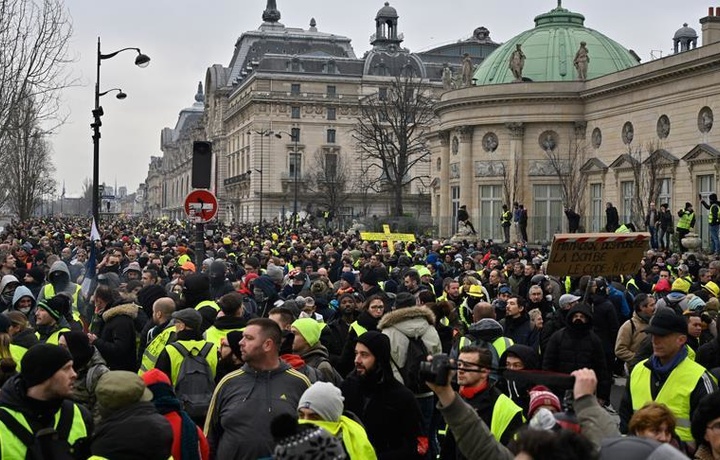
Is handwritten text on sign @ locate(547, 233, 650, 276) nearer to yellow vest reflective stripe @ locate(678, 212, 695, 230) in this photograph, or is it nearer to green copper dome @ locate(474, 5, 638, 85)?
yellow vest reflective stripe @ locate(678, 212, 695, 230)

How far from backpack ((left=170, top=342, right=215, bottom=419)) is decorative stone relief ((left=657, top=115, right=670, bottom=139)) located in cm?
3894

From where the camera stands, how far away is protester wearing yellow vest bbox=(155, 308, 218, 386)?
751cm

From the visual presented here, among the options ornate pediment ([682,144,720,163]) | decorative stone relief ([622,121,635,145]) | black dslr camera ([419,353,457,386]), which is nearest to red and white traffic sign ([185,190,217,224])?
black dslr camera ([419,353,457,386])

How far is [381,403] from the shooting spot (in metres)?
6.39

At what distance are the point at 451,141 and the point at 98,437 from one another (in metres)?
51.3

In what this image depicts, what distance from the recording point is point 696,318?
391 inches

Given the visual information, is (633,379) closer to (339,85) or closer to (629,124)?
(629,124)

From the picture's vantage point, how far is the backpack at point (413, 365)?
8.14 metres

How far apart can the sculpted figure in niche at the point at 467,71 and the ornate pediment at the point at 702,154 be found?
17.4 meters

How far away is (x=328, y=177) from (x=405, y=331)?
79.4 m

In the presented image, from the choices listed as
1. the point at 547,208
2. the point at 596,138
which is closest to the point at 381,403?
the point at 596,138

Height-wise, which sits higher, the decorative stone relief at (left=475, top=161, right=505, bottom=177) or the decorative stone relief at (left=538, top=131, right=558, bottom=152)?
the decorative stone relief at (left=538, top=131, right=558, bottom=152)

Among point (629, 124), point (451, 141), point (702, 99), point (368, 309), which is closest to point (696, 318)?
point (368, 309)

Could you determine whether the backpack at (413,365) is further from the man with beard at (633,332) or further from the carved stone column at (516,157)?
the carved stone column at (516,157)
